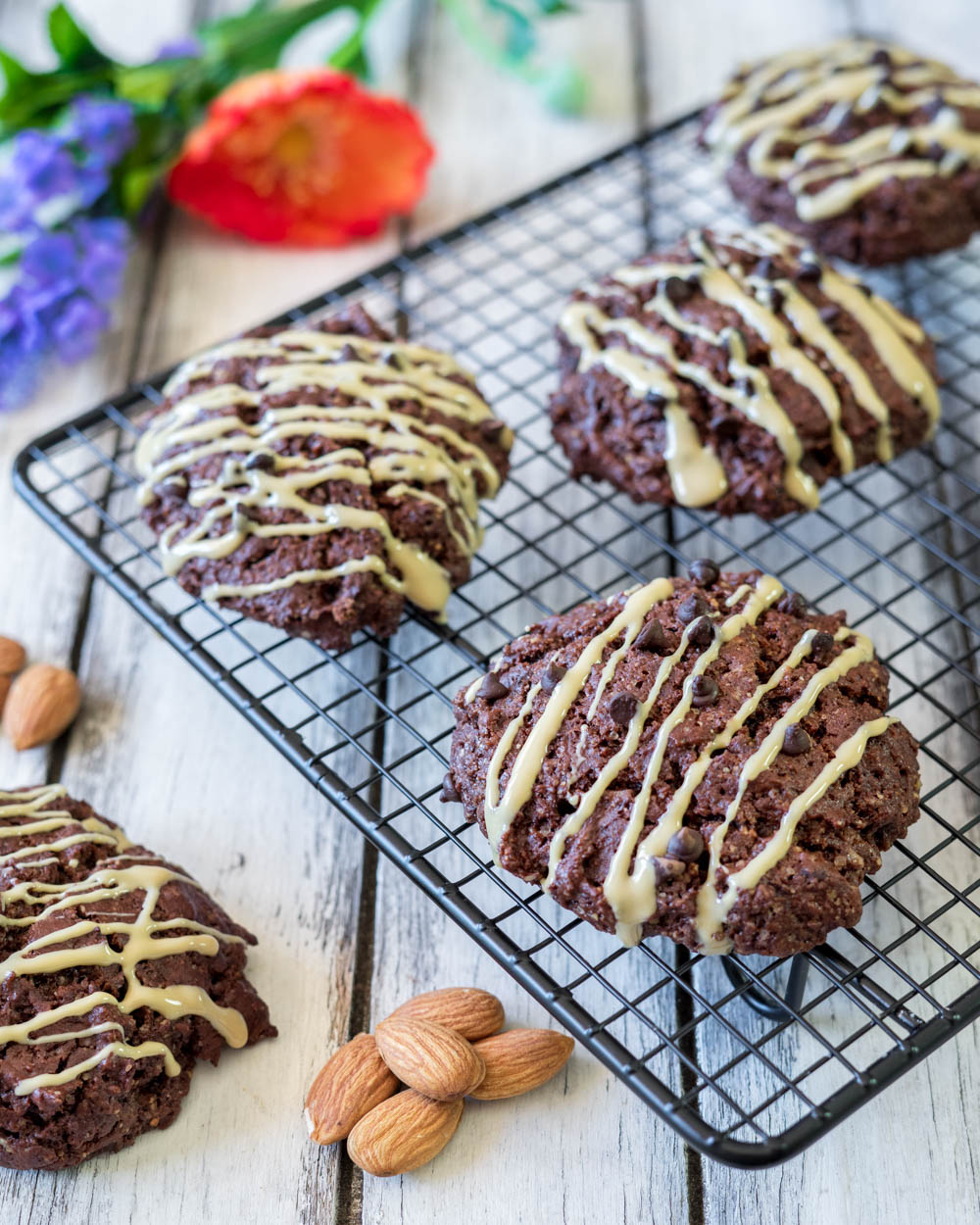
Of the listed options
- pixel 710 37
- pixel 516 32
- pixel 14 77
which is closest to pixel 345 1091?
pixel 14 77

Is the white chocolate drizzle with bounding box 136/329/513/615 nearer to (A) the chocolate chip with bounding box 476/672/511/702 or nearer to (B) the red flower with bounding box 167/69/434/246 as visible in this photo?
(A) the chocolate chip with bounding box 476/672/511/702

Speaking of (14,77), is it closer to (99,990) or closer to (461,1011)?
(99,990)

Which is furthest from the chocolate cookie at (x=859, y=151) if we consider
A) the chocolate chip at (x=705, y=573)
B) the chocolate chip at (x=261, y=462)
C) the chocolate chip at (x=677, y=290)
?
the chocolate chip at (x=261, y=462)

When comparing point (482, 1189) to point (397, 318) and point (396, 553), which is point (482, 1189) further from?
point (397, 318)

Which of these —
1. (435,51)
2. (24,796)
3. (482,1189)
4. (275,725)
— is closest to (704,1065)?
(482,1189)

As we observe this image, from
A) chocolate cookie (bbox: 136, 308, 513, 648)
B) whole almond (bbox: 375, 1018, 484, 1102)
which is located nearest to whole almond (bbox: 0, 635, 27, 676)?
chocolate cookie (bbox: 136, 308, 513, 648)
